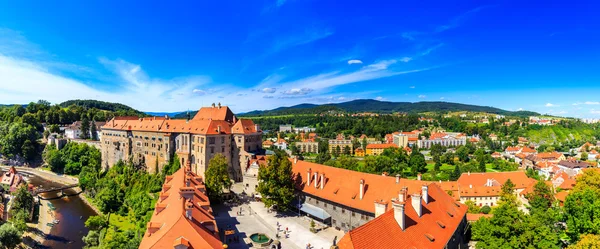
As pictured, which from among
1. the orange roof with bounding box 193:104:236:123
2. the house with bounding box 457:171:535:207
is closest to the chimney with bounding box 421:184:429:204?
the house with bounding box 457:171:535:207

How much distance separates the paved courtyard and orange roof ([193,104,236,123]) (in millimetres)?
23042

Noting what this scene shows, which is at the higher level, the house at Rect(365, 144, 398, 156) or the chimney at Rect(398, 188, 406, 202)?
the chimney at Rect(398, 188, 406, 202)

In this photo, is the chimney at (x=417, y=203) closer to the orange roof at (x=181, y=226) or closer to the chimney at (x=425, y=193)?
the chimney at (x=425, y=193)

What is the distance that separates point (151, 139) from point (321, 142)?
8909cm

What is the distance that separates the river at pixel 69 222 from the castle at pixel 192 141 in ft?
36.8

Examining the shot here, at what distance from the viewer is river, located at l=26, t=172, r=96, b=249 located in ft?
130

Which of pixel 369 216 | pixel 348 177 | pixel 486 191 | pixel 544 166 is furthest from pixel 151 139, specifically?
pixel 544 166

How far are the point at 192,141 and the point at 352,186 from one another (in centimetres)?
3016

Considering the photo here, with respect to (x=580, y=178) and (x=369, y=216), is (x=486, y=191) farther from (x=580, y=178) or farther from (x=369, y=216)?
(x=369, y=216)

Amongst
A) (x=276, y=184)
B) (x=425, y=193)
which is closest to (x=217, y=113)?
(x=276, y=184)

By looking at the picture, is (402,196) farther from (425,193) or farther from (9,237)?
(9,237)

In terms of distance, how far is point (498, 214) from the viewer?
2409 centimetres

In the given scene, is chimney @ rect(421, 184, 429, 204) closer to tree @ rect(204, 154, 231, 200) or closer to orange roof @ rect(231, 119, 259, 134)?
tree @ rect(204, 154, 231, 200)

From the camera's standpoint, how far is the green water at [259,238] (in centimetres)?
2998
